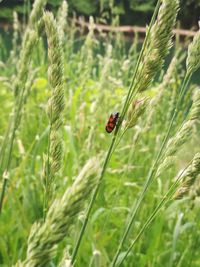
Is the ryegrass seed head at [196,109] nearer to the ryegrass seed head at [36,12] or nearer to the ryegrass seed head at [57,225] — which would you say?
the ryegrass seed head at [36,12]

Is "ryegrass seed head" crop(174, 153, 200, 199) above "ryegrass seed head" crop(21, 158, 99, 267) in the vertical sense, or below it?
below

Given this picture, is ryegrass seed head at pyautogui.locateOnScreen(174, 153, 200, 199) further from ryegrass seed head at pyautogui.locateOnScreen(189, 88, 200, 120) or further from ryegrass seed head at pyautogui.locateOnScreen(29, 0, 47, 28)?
ryegrass seed head at pyautogui.locateOnScreen(29, 0, 47, 28)

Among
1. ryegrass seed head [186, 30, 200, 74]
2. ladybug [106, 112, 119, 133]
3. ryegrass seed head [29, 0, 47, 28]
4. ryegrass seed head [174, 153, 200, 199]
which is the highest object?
ryegrass seed head [29, 0, 47, 28]

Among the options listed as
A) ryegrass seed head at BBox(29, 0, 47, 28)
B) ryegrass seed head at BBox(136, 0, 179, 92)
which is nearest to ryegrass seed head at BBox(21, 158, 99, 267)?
ryegrass seed head at BBox(136, 0, 179, 92)

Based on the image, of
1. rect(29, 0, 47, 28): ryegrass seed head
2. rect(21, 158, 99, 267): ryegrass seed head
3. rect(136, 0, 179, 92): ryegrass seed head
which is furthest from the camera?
rect(29, 0, 47, 28): ryegrass seed head

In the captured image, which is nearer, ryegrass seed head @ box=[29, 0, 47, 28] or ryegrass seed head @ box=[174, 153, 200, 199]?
ryegrass seed head @ box=[174, 153, 200, 199]

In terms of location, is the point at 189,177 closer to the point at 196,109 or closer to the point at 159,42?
the point at 196,109

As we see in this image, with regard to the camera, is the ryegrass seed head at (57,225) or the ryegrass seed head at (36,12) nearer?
the ryegrass seed head at (57,225)

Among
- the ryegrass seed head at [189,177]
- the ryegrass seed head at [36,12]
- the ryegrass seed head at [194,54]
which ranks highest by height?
the ryegrass seed head at [36,12]

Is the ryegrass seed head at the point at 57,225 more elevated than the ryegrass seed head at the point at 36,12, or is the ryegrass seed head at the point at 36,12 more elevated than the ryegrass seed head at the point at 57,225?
the ryegrass seed head at the point at 36,12

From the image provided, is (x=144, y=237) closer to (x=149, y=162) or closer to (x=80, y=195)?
(x=149, y=162)

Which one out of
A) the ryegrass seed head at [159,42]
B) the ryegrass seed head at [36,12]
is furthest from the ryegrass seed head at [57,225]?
the ryegrass seed head at [36,12]
